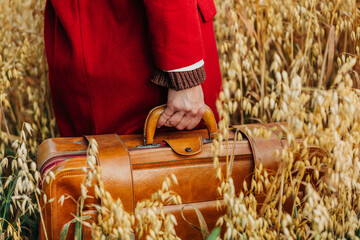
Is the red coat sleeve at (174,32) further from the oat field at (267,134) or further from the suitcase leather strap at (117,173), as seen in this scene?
the suitcase leather strap at (117,173)

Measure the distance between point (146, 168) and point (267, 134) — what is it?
395 millimetres

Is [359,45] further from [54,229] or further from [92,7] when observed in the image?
[54,229]

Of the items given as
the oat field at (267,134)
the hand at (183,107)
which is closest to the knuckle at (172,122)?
the hand at (183,107)

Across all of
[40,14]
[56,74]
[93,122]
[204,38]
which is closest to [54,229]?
[93,122]

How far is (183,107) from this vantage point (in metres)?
1.19

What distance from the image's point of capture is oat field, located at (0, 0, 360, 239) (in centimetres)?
87

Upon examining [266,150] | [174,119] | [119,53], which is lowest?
[266,150]

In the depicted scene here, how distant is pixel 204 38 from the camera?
1.30m

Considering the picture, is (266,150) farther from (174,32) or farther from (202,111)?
(174,32)

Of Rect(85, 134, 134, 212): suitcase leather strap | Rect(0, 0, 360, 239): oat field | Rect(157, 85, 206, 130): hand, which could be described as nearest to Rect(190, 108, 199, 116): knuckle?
Rect(157, 85, 206, 130): hand

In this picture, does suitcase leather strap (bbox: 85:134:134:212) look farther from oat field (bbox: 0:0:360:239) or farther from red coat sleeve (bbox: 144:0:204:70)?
red coat sleeve (bbox: 144:0:204:70)

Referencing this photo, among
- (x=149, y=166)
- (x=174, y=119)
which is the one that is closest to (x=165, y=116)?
(x=174, y=119)

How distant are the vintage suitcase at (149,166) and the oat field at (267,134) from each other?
44 millimetres

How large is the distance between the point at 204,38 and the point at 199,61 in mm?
152
